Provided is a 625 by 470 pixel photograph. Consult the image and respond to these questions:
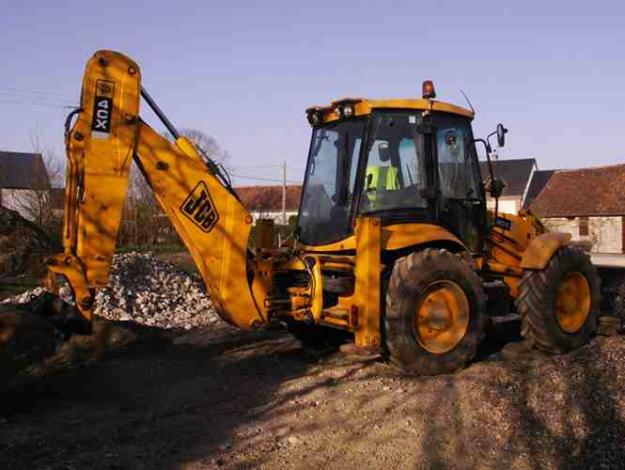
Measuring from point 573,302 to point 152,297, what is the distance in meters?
7.58

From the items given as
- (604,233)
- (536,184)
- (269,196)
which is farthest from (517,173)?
(269,196)

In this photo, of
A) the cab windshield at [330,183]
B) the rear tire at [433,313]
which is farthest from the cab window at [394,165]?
the rear tire at [433,313]

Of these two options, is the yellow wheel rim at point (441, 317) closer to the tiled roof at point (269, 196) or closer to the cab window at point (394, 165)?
the cab window at point (394, 165)

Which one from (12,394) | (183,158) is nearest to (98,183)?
(183,158)

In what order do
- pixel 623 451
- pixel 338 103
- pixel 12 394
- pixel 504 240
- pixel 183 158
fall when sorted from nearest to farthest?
1. pixel 623 451
2. pixel 12 394
3. pixel 183 158
4. pixel 338 103
5. pixel 504 240

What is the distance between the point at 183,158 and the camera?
712 cm

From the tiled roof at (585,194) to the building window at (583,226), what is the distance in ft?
1.05

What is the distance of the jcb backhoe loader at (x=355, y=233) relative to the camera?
21.7ft

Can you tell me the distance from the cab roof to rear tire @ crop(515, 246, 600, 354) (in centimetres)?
210

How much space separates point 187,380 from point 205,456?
86.6 inches

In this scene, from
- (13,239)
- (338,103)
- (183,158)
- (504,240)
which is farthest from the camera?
(13,239)

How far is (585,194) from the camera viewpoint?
4316cm

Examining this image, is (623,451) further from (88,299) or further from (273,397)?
(88,299)

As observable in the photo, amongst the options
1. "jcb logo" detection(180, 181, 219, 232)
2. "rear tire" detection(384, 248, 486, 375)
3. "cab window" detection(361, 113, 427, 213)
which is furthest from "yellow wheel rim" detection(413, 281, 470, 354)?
"jcb logo" detection(180, 181, 219, 232)
